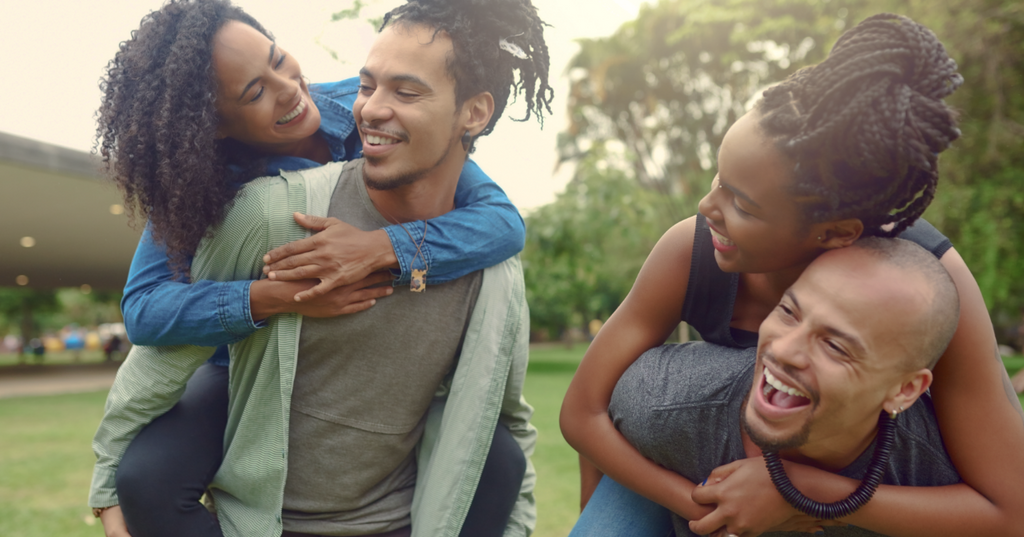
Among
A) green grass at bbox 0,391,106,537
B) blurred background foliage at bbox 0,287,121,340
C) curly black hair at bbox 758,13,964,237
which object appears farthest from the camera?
blurred background foliage at bbox 0,287,121,340

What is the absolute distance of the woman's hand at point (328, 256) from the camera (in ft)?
6.65

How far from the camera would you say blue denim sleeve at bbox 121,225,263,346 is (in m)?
1.97

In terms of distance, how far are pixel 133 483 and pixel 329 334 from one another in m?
0.69

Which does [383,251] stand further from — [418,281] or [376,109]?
[376,109]

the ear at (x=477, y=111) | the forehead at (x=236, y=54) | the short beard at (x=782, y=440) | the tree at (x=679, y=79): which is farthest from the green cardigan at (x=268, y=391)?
the tree at (x=679, y=79)

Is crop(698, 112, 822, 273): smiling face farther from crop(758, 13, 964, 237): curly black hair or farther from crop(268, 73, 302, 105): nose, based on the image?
crop(268, 73, 302, 105): nose

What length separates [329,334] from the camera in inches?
86.3

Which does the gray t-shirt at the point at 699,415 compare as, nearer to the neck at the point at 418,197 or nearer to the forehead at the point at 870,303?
the forehead at the point at 870,303

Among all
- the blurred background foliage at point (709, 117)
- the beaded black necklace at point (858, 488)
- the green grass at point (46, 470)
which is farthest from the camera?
the blurred background foliage at point (709, 117)

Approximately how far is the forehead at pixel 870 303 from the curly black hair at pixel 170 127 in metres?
1.64

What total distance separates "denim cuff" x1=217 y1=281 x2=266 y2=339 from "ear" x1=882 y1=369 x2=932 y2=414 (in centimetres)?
164

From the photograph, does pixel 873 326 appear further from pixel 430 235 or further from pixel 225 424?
pixel 225 424

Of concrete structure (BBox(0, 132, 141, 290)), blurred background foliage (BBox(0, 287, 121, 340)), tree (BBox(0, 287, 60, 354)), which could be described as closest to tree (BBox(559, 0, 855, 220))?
concrete structure (BBox(0, 132, 141, 290))

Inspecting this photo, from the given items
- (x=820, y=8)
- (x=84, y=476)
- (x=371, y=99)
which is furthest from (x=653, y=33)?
(x=371, y=99)
